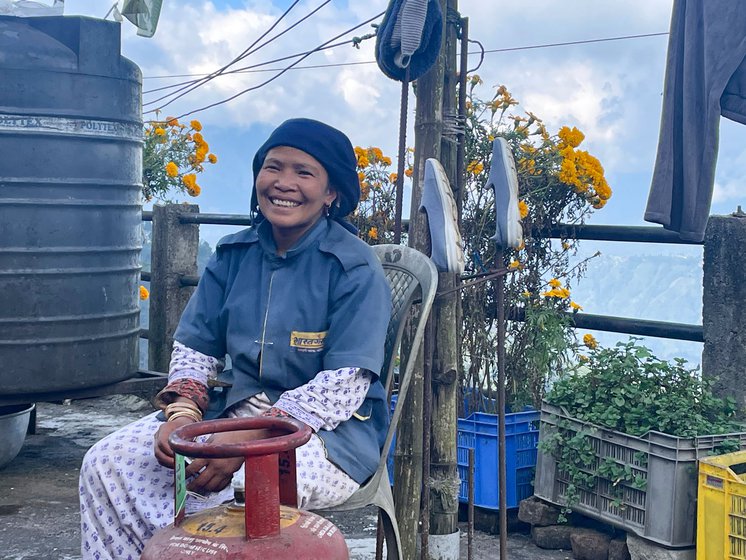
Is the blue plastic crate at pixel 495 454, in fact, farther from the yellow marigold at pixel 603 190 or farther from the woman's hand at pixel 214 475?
the woman's hand at pixel 214 475

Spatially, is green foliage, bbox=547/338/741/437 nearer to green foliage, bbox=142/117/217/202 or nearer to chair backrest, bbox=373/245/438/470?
chair backrest, bbox=373/245/438/470

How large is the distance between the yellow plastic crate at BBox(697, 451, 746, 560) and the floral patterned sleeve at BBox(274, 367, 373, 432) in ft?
4.54

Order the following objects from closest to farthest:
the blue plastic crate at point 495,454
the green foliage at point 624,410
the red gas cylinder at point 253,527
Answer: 1. the red gas cylinder at point 253,527
2. the green foliage at point 624,410
3. the blue plastic crate at point 495,454

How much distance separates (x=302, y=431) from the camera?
70.9 inches

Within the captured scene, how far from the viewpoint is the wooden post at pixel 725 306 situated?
355 centimetres

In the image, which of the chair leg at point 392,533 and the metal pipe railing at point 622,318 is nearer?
the chair leg at point 392,533

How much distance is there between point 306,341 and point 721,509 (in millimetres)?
1556

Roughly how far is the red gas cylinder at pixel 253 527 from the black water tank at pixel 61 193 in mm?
2728

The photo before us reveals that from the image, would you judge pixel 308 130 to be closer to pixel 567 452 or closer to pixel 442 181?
pixel 442 181

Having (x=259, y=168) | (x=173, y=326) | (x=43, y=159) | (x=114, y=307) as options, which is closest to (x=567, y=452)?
(x=259, y=168)

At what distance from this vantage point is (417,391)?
2998 mm

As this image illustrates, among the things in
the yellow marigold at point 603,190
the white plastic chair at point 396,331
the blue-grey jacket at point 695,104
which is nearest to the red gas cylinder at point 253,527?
the white plastic chair at point 396,331

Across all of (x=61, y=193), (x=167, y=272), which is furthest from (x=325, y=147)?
(x=167, y=272)

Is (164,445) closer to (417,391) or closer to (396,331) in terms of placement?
(396,331)
